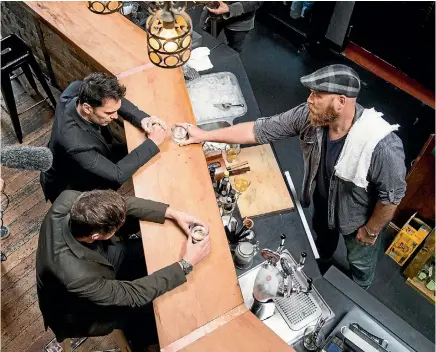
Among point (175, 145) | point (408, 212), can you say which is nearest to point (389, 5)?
point (408, 212)

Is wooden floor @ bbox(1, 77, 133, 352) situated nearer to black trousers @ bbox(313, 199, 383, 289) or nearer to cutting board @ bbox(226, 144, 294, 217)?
cutting board @ bbox(226, 144, 294, 217)

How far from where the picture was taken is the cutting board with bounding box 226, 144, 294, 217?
3.31 meters

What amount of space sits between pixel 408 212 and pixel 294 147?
125cm

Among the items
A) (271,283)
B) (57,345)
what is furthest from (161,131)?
(57,345)

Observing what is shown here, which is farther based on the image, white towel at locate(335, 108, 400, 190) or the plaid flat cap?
white towel at locate(335, 108, 400, 190)

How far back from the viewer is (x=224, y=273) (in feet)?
8.68

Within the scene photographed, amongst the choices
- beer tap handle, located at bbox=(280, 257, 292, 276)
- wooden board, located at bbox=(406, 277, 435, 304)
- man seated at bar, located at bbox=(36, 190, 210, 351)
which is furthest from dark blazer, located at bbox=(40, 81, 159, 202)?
wooden board, located at bbox=(406, 277, 435, 304)

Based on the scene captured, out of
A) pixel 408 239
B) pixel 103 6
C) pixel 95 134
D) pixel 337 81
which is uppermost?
pixel 103 6

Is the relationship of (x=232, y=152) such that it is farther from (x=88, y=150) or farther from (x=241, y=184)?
(x=88, y=150)

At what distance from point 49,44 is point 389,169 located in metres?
3.09

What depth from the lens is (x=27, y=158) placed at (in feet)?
10.8

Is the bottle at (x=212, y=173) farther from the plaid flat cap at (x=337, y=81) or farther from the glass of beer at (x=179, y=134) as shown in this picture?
the plaid flat cap at (x=337, y=81)

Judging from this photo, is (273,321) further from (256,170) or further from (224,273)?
(256,170)

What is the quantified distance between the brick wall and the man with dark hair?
4.12 ft
